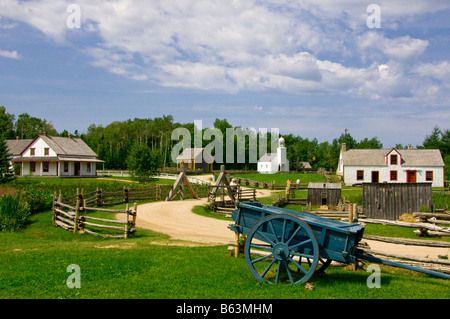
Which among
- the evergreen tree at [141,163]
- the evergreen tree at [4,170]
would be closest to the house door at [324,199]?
the evergreen tree at [141,163]

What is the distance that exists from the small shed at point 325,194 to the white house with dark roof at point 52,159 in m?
37.5

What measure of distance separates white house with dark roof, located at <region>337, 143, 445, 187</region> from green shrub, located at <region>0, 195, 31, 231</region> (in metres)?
43.5

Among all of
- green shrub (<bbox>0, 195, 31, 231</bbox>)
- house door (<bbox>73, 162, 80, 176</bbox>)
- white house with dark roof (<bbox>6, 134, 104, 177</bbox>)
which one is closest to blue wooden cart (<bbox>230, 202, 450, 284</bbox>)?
green shrub (<bbox>0, 195, 31, 231</bbox>)

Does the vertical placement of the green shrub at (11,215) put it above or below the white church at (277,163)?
below

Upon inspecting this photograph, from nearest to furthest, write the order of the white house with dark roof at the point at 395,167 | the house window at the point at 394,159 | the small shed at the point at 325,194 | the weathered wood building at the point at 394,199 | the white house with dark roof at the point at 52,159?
the weathered wood building at the point at 394,199, the small shed at the point at 325,194, the white house with dark roof at the point at 395,167, the house window at the point at 394,159, the white house with dark roof at the point at 52,159

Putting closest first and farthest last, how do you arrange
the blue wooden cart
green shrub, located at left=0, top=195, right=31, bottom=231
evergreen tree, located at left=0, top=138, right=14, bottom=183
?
1. the blue wooden cart
2. green shrub, located at left=0, top=195, right=31, bottom=231
3. evergreen tree, located at left=0, top=138, right=14, bottom=183

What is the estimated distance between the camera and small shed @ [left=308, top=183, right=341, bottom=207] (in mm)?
29572

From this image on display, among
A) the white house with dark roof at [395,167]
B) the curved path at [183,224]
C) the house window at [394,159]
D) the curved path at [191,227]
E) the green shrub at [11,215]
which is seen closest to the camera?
the curved path at [191,227]

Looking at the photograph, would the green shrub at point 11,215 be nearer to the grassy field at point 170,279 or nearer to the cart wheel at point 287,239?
the grassy field at point 170,279

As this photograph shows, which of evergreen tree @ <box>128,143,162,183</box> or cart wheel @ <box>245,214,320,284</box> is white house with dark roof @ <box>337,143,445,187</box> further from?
cart wheel @ <box>245,214,320,284</box>

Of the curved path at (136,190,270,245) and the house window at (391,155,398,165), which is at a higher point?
the house window at (391,155,398,165)

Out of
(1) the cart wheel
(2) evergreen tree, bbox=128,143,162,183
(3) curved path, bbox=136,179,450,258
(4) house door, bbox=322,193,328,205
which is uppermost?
(2) evergreen tree, bbox=128,143,162,183

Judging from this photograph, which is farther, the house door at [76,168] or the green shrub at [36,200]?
the house door at [76,168]

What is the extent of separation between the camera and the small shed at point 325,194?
29.6 m
